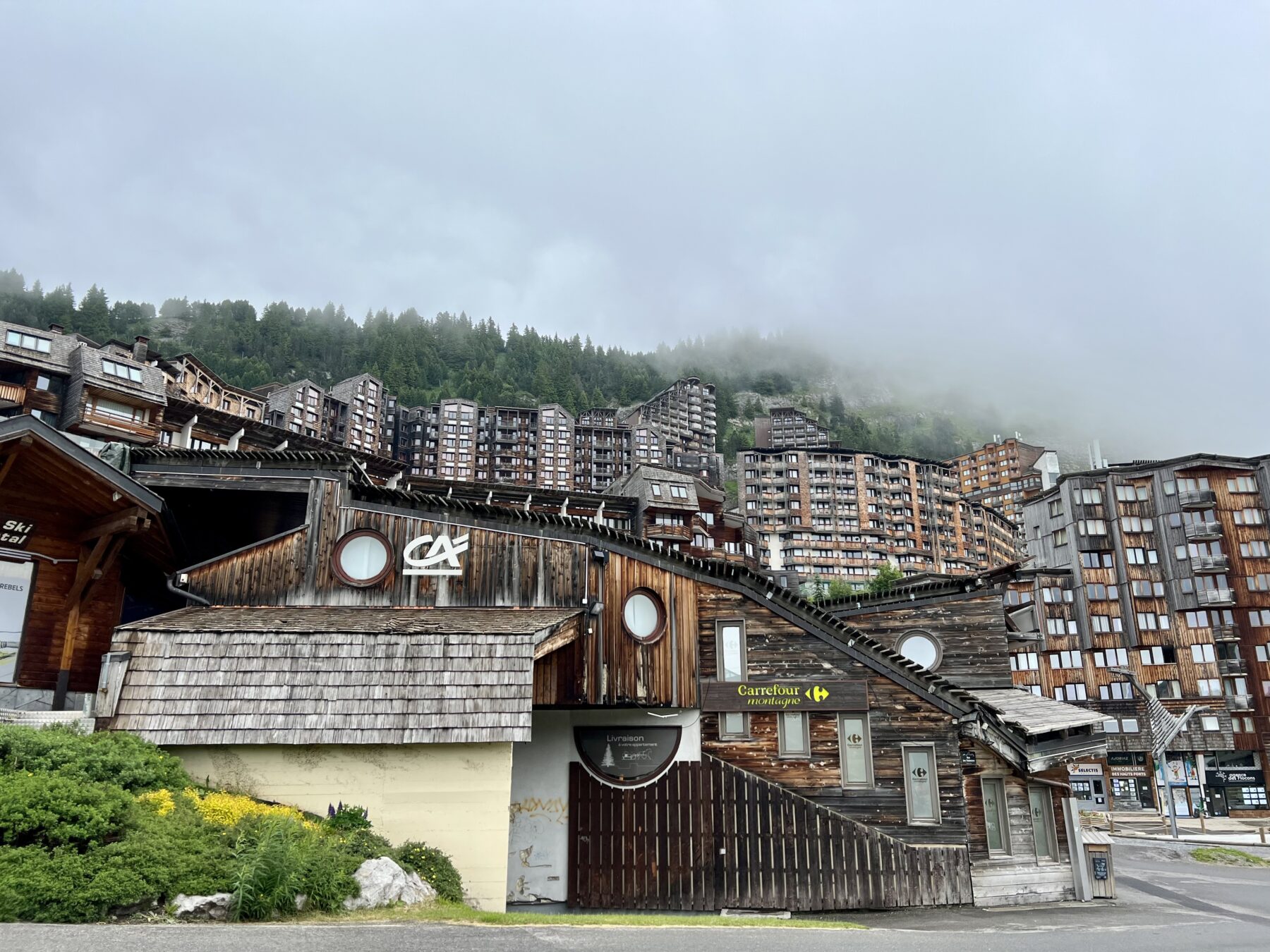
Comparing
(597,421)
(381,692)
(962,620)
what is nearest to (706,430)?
(597,421)

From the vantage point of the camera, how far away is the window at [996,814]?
68.7 ft

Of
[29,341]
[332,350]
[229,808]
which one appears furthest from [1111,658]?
[332,350]

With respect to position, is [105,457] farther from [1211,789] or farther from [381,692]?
[1211,789]

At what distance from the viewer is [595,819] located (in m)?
19.8

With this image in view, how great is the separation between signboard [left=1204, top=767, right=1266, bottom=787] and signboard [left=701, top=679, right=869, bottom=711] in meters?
61.8

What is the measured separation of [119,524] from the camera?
777 inches

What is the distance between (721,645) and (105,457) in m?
16.5

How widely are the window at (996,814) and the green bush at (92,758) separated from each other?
59.7ft

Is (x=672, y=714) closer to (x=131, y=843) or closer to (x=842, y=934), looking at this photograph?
(x=842, y=934)

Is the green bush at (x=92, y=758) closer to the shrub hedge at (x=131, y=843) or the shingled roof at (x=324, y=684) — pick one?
the shrub hedge at (x=131, y=843)

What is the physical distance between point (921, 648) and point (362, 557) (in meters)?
16.9

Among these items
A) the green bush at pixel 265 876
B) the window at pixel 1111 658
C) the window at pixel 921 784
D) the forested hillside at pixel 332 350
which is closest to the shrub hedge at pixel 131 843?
the green bush at pixel 265 876

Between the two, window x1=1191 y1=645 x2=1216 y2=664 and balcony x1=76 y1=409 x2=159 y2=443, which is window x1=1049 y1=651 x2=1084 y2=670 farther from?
balcony x1=76 y1=409 x2=159 y2=443

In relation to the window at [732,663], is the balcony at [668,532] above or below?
above
